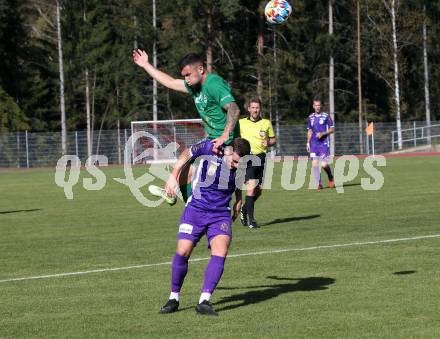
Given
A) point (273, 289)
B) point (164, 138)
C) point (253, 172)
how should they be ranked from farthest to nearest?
point (164, 138)
point (253, 172)
point (273, 289)

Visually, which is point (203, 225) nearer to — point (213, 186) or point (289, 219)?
point (213, 186)

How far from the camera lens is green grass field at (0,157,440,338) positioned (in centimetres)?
788

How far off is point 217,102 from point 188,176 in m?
0.83

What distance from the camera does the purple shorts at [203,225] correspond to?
8750 millimetres

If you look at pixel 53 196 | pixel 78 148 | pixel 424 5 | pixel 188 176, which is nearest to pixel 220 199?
pixel 188 176

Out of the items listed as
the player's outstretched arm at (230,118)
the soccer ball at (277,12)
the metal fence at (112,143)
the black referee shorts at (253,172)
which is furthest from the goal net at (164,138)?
the player's outstretched arm at (230,118)

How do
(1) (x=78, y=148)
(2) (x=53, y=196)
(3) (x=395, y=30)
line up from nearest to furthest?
(2) (x=53, y=196)
(1) (x=78, y=148)
(3) (x=395, y=30)

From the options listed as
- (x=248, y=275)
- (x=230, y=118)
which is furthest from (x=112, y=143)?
(x=230, y=118)

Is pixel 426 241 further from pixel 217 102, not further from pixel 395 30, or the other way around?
pixel 395 30

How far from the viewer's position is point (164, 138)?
49812 millimetres

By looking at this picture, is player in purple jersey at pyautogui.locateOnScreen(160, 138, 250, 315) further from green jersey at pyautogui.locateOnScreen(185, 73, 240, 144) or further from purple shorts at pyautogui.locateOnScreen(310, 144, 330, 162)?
purple shorts at pyautogui.locateOnScreen(310, 144, 330, 162)

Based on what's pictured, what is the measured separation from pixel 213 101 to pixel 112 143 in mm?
48614

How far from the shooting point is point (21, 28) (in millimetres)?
68500

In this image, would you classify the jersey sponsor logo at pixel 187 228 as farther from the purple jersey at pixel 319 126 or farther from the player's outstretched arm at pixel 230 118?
the purple jersey at pixel 319 126
